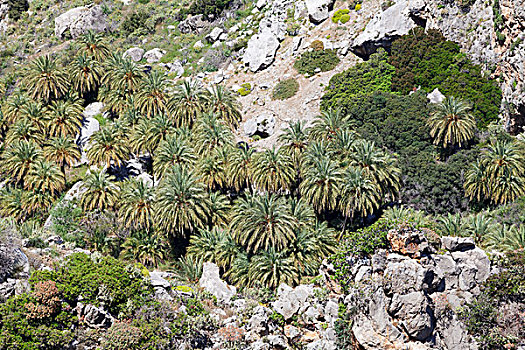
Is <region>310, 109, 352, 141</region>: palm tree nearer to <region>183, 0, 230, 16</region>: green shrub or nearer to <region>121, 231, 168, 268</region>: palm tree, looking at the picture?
<region>121, 231, 168, 268</region>: palm tree

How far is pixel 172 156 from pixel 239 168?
279 inches

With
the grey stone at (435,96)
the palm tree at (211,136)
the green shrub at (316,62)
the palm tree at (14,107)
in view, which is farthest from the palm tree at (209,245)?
the green shrub at (316,62)

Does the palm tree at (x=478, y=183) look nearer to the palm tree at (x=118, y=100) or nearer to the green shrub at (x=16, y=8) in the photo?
the palm tree at (x=118, y=100)

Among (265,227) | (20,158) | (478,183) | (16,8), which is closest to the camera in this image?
(265,227)

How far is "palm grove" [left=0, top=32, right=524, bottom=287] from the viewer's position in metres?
40.5

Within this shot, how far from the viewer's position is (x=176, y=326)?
29.7 metres

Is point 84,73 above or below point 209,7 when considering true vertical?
below

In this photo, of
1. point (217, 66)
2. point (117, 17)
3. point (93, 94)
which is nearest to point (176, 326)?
point (93, 94)

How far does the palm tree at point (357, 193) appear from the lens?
139 feet

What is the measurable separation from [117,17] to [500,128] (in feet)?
221

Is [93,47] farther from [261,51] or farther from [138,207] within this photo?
[138,207]

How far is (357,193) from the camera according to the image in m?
42.5

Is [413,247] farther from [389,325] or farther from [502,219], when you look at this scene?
[502,219]

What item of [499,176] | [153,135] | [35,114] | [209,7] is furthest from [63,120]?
[499,176]
